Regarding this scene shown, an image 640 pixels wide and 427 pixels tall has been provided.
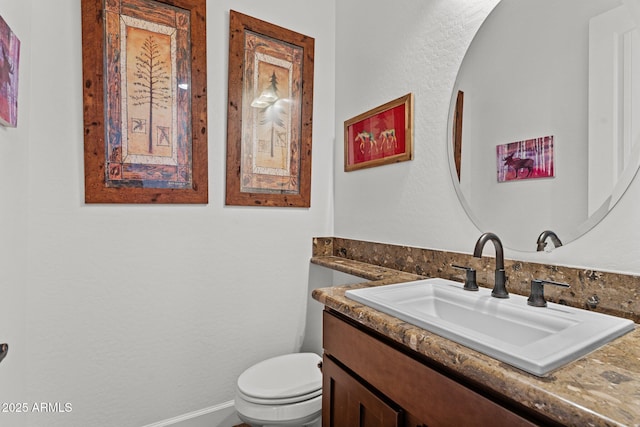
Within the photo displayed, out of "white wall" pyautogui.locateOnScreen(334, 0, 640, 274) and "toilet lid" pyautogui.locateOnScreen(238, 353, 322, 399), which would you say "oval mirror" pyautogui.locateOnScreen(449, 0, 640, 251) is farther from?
Answer: "toilet lid" pyautogui.locateOnScreen(238, 353, 322, 399)

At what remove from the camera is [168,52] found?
159 centimetres

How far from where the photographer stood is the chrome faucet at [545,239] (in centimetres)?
102

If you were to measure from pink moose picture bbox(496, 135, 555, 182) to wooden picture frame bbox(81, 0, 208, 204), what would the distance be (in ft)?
4.58

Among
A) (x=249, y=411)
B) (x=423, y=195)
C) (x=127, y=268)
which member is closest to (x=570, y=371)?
(x=423, y=195)

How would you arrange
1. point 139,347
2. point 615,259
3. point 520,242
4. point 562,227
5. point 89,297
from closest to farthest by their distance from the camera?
point 615,259, point 562,227, point 520,242, point 89,297, point 139,347

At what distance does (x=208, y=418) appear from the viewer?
1.71 metres

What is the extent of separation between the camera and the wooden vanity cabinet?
2.14 ft

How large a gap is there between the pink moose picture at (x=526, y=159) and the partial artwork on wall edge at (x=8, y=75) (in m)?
1.67

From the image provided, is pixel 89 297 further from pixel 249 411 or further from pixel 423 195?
pixel 423 195

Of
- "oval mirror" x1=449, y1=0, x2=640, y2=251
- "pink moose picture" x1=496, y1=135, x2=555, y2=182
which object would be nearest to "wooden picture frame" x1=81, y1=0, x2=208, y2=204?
"oval mirror" x1=449, y1=0, x2=640, y2=251

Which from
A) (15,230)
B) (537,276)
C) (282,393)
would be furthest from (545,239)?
(15,230)

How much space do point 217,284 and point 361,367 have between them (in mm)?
1056

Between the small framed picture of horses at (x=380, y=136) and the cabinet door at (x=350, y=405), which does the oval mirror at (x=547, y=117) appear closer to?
the small framed picture of horses at (x=380, y=136)

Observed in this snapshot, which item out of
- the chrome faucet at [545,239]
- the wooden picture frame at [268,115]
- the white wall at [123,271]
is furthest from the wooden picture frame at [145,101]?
the chrome faucet at [545,239]
